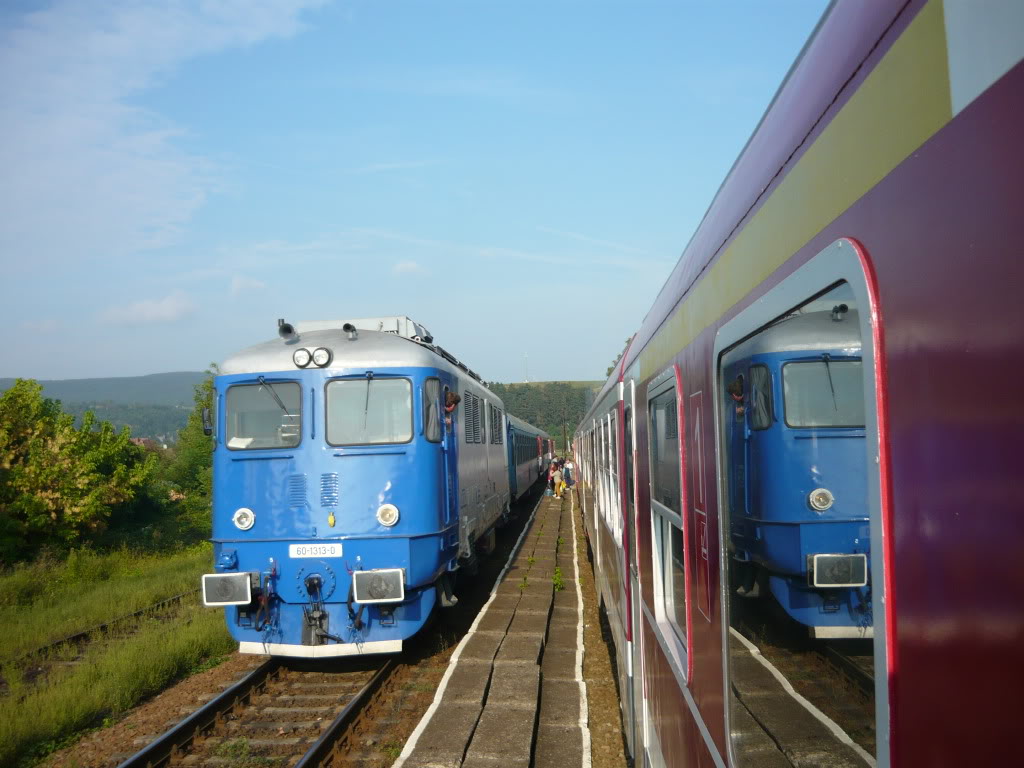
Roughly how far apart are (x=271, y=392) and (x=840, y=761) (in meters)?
7.76

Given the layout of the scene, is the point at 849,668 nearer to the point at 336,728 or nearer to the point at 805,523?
the point at 805,523

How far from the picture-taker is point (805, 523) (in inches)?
63.7

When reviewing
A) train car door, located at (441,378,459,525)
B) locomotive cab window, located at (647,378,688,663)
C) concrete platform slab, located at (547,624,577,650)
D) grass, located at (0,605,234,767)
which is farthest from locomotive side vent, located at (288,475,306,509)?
locomotive cab window, located at (647,378,688,663)

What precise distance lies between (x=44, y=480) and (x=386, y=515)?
46.2 ft

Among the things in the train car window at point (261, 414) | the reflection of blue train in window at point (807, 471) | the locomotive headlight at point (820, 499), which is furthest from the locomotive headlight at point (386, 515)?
the locomotive headlight at point (820, 499)

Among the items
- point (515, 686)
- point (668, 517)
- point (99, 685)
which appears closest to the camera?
point (668, 517)

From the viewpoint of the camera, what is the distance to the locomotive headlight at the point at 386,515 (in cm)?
822

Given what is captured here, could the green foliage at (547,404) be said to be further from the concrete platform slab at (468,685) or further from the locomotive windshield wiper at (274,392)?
the concrete platform slab at (468,685)

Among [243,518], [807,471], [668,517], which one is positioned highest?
[807,471]

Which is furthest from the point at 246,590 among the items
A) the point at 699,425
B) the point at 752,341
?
the point at 752,341

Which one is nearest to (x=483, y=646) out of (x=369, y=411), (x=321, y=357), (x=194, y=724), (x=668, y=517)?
(x=369, y=411)

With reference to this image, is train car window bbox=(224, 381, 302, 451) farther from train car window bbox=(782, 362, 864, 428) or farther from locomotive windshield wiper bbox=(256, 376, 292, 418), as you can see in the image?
train car window bbox=(782, 362, 864, 428)

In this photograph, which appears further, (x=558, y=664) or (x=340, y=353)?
(x=558, y=664)

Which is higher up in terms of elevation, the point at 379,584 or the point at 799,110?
the point at 799,110
